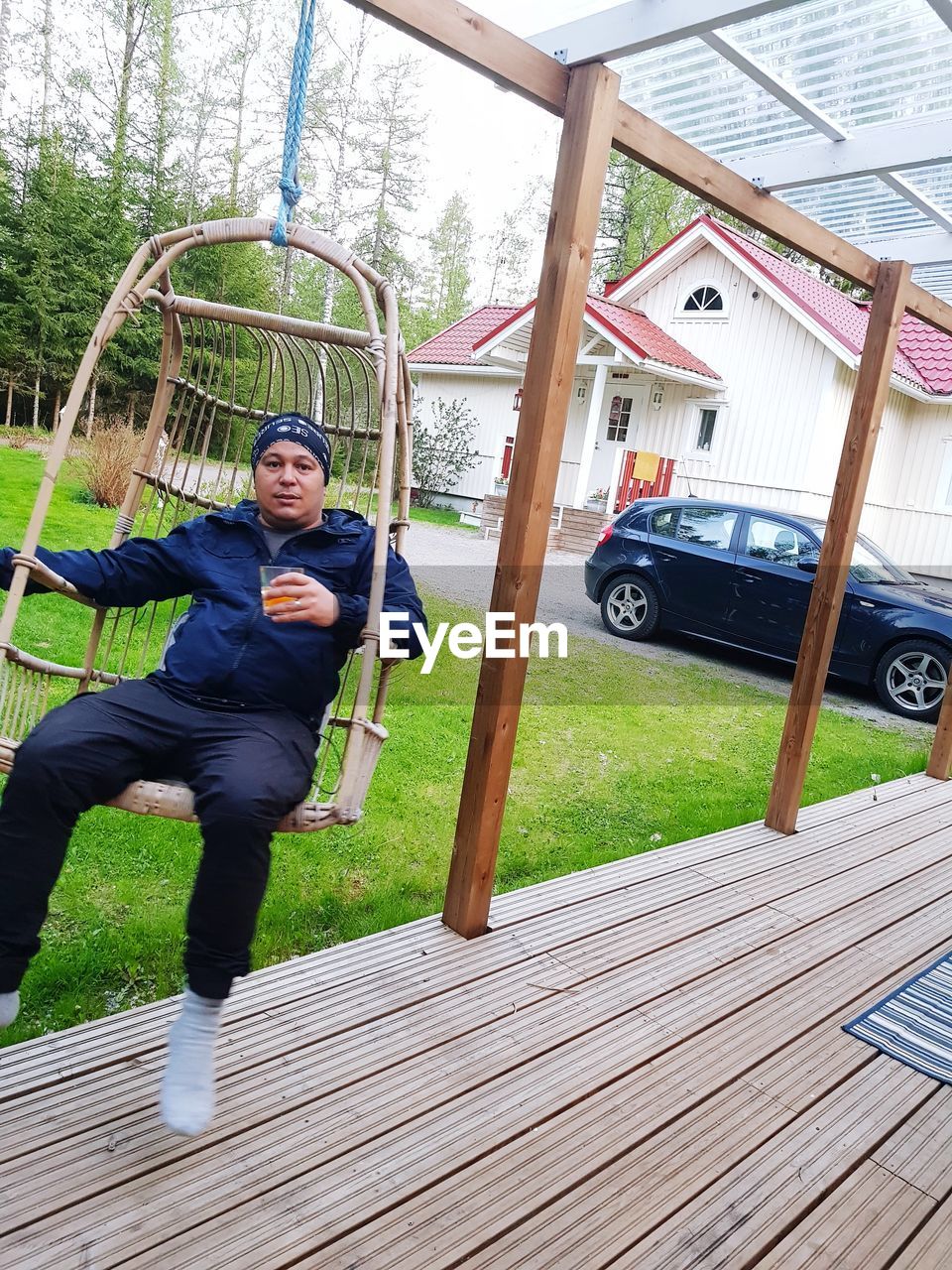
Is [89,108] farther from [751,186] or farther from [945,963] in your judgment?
[945,963]

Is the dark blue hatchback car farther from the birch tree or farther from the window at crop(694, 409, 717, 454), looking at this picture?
the birch tree

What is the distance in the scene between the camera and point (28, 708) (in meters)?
1.65

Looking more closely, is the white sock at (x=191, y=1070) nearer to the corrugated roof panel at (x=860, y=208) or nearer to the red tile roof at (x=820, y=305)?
the corrugated roof panel at (x=860, y=208)

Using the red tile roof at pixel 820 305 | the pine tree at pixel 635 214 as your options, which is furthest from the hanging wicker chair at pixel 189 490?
the pine tree at pixel 635 214

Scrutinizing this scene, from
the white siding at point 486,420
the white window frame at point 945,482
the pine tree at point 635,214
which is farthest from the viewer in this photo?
the pine tree at point 635,214

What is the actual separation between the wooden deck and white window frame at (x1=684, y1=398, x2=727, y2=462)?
34.6ft

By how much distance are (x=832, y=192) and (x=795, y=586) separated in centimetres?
329

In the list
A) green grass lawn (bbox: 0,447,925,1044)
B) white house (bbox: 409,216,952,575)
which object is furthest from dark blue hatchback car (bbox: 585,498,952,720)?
white house (bbox: 409,216,952,575)

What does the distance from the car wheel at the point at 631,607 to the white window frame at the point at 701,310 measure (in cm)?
709

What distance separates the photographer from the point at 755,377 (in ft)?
38.7

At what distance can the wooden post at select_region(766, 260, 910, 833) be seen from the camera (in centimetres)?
304

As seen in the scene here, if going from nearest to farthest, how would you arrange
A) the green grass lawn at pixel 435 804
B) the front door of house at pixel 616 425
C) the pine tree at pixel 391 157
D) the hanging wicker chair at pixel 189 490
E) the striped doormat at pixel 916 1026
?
the hanging wicker chair at pixel 189 490, the striped doormat at pixel 916 1026, the green grass lawn at pixel 435 804, the front door of house at pixel 616 425, the pine tree at pixel 391 157

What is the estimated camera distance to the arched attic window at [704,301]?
40.1ft

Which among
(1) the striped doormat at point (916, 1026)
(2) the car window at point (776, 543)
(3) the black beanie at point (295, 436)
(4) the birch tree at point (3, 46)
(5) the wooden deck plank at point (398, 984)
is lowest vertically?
(5) the wooden deck plank at point (398, 984)
